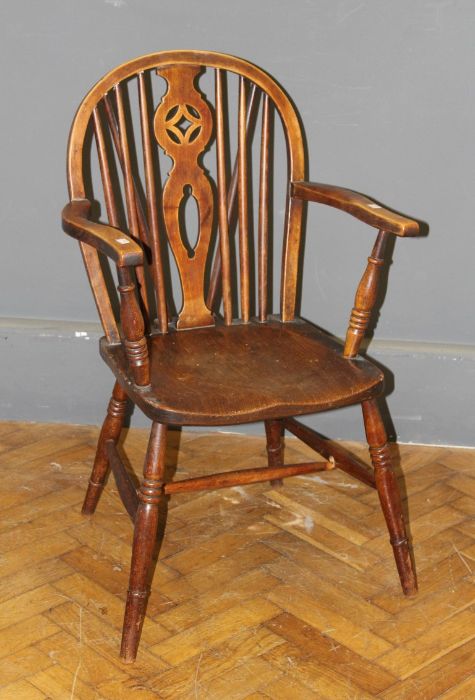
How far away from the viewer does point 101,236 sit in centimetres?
167

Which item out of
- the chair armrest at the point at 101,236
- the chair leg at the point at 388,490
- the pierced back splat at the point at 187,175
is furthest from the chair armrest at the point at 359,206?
the chair armrest at the point at 101,236

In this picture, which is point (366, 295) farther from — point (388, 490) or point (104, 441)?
point (104, 441)

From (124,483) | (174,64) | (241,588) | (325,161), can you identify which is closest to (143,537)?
(124,483)

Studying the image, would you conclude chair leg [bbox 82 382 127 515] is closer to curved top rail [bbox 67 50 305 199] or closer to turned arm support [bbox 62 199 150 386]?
turned arm support [bbox 62 199 150 386]

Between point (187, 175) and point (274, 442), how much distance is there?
0.63 meters

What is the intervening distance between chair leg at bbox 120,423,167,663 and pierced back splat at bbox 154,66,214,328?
0.37 m

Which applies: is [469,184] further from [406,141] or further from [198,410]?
[198,410]

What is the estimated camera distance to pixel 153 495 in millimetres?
1738

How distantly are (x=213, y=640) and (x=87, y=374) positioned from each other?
3.06ft

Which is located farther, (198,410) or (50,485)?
(50,485)

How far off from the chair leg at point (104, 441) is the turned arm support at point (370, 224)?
0.46 m

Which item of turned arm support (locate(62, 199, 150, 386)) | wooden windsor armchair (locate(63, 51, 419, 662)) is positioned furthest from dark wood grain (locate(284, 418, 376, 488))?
turned arm support (locate(62, 199, 150, 386))

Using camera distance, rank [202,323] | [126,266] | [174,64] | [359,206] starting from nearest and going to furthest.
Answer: [126,266] < [359,206] < [174,64] < [202,323]

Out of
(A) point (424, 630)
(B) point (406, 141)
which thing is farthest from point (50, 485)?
(B) point (406, 141)
